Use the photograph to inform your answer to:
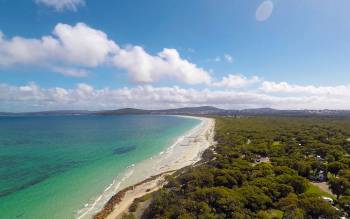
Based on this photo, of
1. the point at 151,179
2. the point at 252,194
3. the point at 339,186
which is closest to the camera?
the point at 252,194

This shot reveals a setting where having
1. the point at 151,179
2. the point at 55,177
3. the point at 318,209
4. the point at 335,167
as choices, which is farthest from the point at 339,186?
the point at 55,177

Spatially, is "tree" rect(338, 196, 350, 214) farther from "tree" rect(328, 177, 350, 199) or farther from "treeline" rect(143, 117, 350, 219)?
"tree" rect(328, 177, 350, 199)

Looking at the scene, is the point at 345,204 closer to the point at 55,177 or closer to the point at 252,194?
the point at 252,194

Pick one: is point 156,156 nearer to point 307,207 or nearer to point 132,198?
point 132,198

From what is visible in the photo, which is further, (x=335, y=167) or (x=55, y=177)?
(x=55, y=177)

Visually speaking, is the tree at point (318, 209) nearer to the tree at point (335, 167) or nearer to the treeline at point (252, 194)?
the treeline at point (252, 194)

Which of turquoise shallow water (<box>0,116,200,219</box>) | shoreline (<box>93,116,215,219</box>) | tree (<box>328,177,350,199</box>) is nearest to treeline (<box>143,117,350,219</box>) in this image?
tree (<box>328,177,350,199</box>)

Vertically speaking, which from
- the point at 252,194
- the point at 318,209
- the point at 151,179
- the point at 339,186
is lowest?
the point at 151,179

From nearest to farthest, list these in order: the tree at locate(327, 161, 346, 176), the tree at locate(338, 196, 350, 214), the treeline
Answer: the treeline → the tree at locate(338, 196, 350, 214) → the tree at locate(327, 161, 346, 176)

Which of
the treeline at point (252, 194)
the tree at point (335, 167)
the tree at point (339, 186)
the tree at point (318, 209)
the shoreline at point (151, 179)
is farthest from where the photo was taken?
the tree at point (335, 167)

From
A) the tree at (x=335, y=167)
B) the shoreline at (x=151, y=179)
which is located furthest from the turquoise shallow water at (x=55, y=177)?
the tree at (x=335, y=167)

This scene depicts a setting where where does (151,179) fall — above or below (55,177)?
above

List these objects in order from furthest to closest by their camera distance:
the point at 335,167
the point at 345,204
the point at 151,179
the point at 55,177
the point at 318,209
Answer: the point at 55,177 → the point at 151,179 → the point at 335,167 → the point at 345,204 → the point at 318,209

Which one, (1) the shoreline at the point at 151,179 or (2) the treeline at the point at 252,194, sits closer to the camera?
(2) the treeline at the point at 252,194
